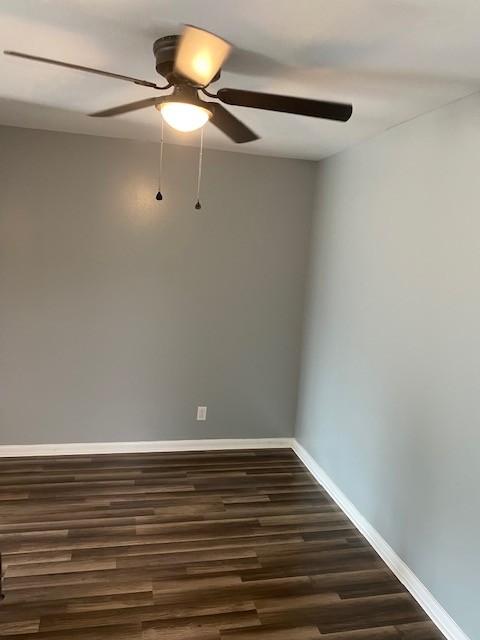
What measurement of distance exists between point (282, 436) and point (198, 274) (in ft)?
4.91

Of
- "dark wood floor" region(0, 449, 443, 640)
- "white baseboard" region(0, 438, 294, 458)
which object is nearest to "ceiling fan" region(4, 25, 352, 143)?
"dark wood floor" region(0, 449, 443, 640)

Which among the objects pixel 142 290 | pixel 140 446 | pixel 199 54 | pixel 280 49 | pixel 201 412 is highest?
pixel 280 49

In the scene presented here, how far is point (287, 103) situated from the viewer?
72.3 inches

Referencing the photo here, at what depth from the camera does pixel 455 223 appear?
2340 mm

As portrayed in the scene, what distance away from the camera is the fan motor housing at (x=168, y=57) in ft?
5.81

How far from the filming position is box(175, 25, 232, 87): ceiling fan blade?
5.26 feet

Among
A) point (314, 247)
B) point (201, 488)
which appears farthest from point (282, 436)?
point (314, 247)

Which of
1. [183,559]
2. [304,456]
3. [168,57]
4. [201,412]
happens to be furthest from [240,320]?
[168,57]

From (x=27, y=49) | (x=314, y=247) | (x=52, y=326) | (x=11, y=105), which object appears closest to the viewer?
(x=27, y=49)

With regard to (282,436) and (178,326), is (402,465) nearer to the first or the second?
(282,436)

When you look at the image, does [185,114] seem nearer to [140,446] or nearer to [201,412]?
[201,412]

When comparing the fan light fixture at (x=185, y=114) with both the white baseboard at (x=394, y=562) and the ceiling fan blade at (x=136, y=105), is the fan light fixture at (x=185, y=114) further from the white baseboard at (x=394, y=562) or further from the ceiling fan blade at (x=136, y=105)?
the white baseboard at (x=394, y=562)

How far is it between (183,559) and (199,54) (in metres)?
2.33

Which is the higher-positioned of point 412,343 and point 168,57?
point 168,57
